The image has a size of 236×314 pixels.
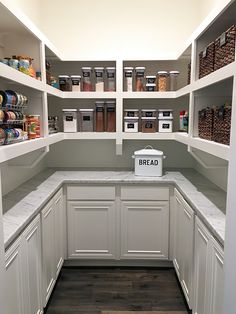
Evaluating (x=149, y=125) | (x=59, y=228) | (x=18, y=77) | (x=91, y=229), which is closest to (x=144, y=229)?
(x=91, y=229)

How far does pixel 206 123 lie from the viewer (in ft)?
6.68

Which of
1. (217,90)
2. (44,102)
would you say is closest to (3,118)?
(44,102)

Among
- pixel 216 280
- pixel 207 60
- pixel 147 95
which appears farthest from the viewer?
pixel 147 95

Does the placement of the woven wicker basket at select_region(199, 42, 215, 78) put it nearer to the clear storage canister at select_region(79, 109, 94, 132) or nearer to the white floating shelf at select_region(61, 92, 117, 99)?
the white floating shelf at select_region(61, 92, 117, 99)

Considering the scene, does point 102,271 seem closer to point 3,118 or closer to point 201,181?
point 201,181

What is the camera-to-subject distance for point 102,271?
114 inches

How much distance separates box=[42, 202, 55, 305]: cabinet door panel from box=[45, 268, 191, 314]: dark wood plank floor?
229 millimetres

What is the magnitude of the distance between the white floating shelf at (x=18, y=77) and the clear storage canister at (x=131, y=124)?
40.9 inches

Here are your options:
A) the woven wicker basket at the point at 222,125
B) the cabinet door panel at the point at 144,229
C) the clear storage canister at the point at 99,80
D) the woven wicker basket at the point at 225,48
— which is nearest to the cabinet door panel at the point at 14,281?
the woven wicker basket at the point at 222,125

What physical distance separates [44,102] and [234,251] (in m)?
1.70

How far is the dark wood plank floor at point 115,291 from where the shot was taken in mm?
2348

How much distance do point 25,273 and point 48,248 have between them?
55cm

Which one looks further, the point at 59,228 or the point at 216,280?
the point at 59,228

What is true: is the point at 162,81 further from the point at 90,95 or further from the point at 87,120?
the point at 87,120
